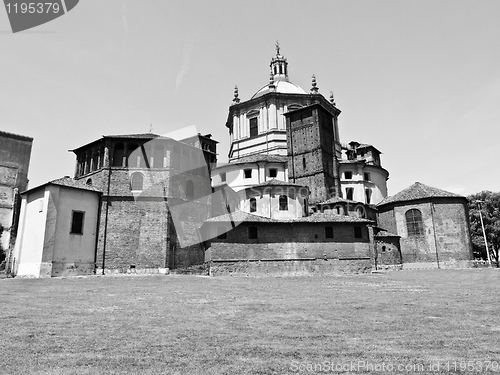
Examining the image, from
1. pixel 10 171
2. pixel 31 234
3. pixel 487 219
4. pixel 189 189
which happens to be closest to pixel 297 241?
pixel 189 189

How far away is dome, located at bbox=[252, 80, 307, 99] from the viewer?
50.8m

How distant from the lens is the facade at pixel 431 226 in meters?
38.3

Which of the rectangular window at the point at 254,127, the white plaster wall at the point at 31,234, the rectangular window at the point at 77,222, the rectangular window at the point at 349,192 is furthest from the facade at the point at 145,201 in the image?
the rectangular window at the point at 349,192

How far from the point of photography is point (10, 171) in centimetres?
4506

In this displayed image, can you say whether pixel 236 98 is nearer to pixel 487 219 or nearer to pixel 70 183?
pixel 70 183

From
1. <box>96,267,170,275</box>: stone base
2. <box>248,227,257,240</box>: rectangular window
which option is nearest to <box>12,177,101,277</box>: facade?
<box>96,267,170,275</box>: stone base

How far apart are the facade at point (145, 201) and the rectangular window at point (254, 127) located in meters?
13.7

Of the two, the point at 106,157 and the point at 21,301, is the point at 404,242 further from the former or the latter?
the point at 21,301

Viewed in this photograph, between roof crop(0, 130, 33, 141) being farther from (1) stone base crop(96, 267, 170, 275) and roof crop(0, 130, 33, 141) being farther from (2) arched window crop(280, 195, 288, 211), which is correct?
(2) arched window crop(280, 195, 288, 211)

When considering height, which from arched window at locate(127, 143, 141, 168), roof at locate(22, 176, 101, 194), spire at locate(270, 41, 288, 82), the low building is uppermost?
spire at locate(270, 41, 288, 82)

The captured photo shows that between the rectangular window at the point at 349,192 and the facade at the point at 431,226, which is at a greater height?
the rectangular window at the point at 349,192

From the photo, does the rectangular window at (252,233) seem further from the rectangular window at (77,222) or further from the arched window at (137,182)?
the rectangular window at (77,222)

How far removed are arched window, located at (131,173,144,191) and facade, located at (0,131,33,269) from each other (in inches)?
710

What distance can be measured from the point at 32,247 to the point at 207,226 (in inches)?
573
